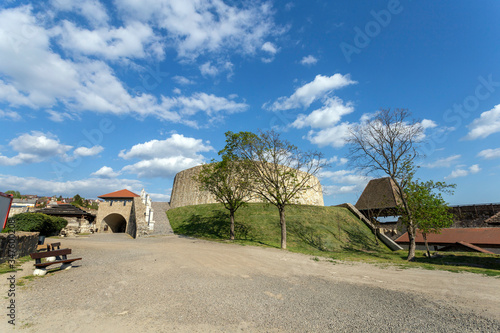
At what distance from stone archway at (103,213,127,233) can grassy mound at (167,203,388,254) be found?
582 inches

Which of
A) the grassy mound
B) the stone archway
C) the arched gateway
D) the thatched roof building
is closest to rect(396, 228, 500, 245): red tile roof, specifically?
the grassy mound

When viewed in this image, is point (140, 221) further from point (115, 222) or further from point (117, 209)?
point (115, 222)

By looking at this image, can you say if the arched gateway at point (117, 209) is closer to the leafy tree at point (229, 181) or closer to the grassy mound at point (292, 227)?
the grassy mound at point (292, 227)

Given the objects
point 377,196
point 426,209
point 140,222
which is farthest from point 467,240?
point 140,222

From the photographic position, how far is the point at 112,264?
10320 mm

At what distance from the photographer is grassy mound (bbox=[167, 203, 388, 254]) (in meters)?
23.1

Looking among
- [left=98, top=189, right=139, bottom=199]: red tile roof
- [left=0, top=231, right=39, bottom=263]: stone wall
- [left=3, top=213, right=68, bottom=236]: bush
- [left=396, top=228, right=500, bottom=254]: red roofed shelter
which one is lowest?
[left=396, top=228, right=500, bottom=254]: red roofed shelter

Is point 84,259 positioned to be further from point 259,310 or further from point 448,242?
point 448,242

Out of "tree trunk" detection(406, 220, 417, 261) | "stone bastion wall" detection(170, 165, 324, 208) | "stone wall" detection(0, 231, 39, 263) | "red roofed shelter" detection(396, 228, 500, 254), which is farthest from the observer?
"stone bastion wall" detection(170, 165, 324, 208)

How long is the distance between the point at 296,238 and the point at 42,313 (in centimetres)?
2099

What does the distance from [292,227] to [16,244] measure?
884 inches

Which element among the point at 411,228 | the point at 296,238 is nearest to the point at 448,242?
the point at 411,228

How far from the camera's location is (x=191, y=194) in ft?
160

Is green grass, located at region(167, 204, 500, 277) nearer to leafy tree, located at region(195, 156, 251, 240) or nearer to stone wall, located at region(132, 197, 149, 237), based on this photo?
leafy tree, located at region(195, 156, 251, 240)
